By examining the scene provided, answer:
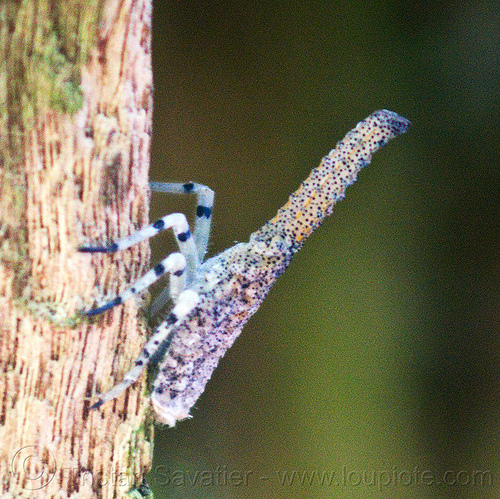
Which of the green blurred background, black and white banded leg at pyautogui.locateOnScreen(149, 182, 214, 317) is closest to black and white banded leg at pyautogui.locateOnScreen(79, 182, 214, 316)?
black and white banded leg at pyautogui.locateOnScreen(149, 182, 214, 317)

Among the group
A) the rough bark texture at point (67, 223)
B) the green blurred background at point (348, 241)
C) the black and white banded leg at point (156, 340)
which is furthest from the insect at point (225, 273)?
the green blurred background at point (348, 241)

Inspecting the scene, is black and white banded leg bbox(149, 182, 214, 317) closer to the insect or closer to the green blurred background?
the insect

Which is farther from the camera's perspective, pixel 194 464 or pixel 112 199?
pixel 194 464

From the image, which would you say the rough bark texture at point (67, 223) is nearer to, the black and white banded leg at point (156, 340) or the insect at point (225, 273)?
the black and white banded leg at point (156, 340)

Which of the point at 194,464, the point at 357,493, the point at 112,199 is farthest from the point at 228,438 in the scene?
the point at 112,199

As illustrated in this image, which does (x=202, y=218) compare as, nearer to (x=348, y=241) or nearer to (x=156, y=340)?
A: (x=156, y=340)

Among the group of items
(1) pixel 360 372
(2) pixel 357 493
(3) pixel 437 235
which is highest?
(3) pixel 437 235

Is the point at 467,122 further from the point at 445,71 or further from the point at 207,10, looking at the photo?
the point at 207,10

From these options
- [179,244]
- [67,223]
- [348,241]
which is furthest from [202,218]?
[348,241]
